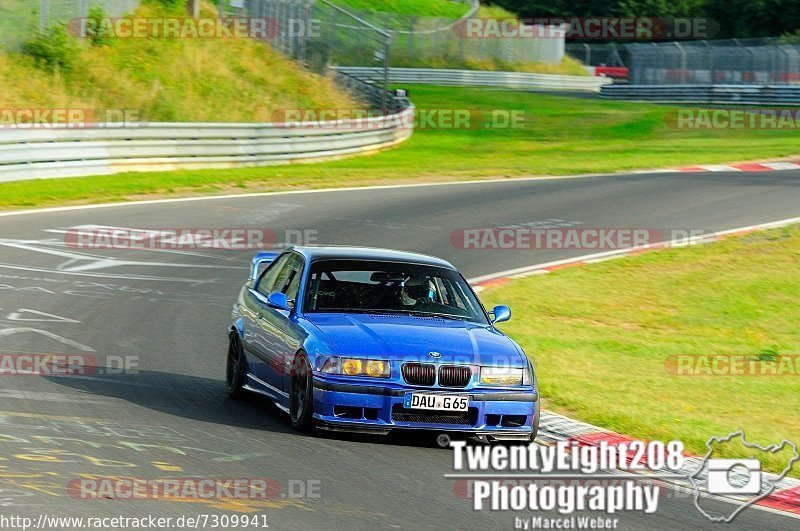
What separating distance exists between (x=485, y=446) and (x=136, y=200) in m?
16.1

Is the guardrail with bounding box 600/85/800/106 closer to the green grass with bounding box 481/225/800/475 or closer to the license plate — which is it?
the green grass with bounding box 481/225/800/475

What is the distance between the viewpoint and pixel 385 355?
910cm

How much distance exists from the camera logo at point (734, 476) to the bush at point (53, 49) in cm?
2791

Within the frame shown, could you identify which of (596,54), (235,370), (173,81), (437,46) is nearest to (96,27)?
(173,81)

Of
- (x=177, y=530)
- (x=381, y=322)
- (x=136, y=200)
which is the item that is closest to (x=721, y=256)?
(x=136, y=200)

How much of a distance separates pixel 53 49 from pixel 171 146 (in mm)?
7338

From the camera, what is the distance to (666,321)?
55.5 ft

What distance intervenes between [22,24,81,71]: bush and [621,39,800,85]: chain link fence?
3270 centimetres

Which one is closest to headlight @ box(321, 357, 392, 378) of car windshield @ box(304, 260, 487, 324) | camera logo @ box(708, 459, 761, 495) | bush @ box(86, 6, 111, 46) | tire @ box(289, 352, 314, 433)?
tire @ box(289, 352, 314, 433)

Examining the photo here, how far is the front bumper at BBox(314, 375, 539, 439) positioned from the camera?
29.6 ft

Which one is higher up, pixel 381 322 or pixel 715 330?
pixel 381 322

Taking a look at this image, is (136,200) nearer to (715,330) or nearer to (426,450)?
(715,330)

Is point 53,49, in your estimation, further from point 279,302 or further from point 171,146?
point 279,302

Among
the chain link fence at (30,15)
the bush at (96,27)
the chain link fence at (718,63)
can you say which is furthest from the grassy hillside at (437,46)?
the chain link fence at (30,15)
